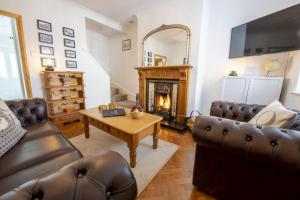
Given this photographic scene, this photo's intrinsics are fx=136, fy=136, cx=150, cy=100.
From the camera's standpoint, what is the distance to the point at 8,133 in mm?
1159

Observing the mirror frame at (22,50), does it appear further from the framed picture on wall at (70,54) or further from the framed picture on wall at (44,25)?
the framed picture on wall at (70,54)

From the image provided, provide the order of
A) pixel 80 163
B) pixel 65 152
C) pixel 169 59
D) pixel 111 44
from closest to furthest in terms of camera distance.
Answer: pixel 80 163
pixel 65 152
pixel 169 59
pixel 111 44

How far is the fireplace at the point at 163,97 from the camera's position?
2979 millimetres

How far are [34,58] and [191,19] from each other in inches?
128

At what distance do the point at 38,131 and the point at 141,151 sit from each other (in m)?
1.25

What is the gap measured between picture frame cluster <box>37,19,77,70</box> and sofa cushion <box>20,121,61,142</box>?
1.84m

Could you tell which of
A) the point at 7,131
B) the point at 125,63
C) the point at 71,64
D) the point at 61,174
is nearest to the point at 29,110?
the point at 7,131

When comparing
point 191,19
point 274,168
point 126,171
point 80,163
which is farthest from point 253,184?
point 191,19

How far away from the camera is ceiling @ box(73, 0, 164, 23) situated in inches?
121

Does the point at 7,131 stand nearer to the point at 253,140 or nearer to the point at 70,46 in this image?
the point at 253,140

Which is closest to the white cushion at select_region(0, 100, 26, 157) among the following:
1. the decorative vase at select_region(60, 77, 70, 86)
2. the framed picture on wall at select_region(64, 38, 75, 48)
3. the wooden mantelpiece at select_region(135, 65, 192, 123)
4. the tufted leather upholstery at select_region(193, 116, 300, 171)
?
the tufted leather upholstery at select_region(193, 116, 300, 171)

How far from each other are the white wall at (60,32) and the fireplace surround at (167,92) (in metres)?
1.45

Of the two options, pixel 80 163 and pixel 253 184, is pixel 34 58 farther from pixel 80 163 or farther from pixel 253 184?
pixel 253 184

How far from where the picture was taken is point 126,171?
0.60 m
